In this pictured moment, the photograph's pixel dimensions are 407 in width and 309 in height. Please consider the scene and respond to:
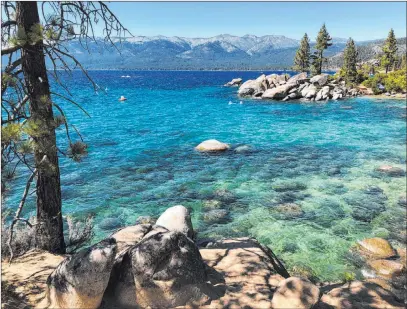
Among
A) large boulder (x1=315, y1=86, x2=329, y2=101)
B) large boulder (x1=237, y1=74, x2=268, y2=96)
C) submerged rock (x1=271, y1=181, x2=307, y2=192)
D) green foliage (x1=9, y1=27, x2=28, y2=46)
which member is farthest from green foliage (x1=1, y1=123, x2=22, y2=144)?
large boulder (x1=237, y1=74, x2=268, y2=96)

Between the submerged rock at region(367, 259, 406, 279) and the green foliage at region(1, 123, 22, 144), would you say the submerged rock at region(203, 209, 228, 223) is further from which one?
the green foliage at region(1, 123, 22, 144)

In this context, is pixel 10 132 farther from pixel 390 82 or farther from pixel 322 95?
pixel 390 82

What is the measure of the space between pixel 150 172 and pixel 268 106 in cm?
3638

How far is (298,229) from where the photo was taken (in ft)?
42.1

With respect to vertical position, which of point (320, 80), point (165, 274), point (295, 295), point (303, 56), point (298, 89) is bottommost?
point (295, 295)

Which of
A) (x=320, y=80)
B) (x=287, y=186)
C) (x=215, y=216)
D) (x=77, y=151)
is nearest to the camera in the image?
(x=77, y=151)

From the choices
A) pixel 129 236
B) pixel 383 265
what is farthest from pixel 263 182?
pixel 129 236

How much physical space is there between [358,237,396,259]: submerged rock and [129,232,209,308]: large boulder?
7214 mm

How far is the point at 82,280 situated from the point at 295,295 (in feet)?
13.6

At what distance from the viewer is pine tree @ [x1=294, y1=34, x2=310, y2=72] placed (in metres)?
82.9

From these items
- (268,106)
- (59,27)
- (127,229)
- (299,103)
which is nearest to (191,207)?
(127,229)

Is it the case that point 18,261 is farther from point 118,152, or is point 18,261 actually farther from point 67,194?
point 118,152

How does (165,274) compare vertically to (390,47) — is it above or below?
below

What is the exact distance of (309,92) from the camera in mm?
58531
